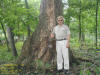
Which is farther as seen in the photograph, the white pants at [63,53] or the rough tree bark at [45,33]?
the rough tree bark at [45,33]

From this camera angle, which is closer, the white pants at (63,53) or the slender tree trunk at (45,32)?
the white pants at (63,53)

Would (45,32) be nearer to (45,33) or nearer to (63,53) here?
(45,33)

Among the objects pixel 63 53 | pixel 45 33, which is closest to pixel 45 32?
pixel 45 33

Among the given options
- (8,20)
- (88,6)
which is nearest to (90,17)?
(88,6)

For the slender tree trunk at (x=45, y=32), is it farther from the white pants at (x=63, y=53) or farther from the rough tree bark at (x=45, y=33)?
the white pants at (x=63, y=53)

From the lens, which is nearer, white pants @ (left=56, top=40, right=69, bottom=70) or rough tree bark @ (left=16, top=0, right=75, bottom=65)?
white pants @ (left=56, top=40, right=69, bottom=70)

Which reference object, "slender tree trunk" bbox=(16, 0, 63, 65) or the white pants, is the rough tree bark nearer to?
"slender tree trunk" bbox=(16, 0, 63, 65)

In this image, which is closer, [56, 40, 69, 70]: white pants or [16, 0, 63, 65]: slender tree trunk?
[56, 40, 69, 70]: white pants

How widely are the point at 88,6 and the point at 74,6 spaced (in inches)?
47.6

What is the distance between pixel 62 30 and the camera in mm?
3947

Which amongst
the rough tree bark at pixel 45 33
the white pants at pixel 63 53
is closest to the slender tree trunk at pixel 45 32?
the rough tree bark at pixel 45 33

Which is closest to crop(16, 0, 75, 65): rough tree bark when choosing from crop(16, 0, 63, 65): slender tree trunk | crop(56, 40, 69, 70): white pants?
crop(16, 0, 63, 65): slender tree trunk

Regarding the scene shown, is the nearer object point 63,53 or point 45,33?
point 63,53

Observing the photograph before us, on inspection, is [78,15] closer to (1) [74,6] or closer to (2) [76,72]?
(1) [74,6]
